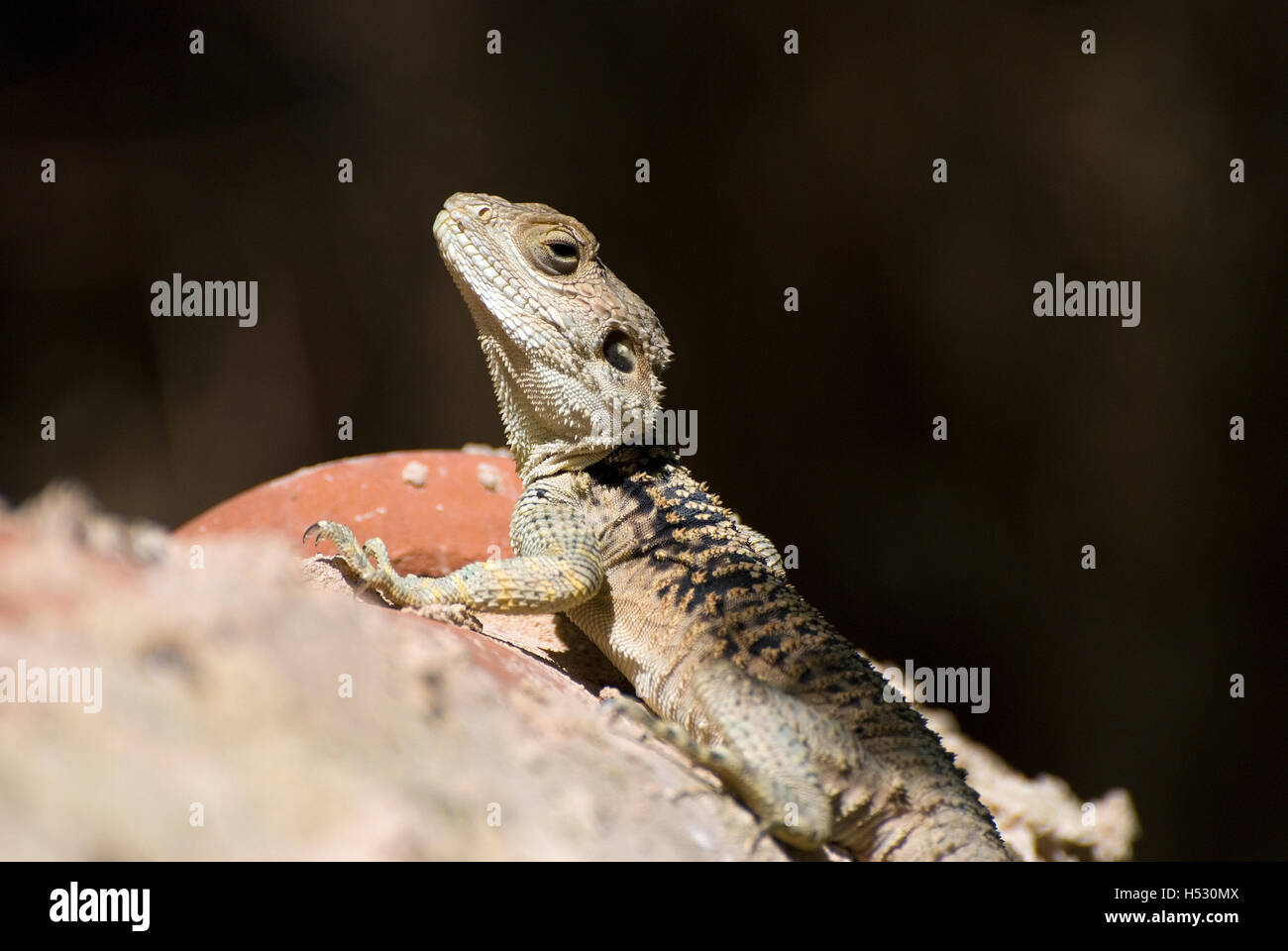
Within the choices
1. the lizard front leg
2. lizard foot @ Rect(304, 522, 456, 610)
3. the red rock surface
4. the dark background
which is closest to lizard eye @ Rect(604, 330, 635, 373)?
the lizard front leg

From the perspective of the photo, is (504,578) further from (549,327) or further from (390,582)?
(549,327)

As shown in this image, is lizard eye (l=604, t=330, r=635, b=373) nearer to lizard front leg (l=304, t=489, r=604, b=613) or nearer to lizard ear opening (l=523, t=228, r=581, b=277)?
lizard ear opening (l=523, t=228, r=581, b=277)

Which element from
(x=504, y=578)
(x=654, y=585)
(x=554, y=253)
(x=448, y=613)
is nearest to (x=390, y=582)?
(x=448, y=613)

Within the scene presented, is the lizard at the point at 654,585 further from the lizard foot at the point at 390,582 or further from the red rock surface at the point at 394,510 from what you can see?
the red rock surface at the point at 394,510

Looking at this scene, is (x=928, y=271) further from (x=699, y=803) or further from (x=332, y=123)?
(x=699, y=803)

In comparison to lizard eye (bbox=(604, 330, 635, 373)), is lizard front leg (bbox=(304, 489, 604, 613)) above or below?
below

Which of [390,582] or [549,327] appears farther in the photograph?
[549,327]
